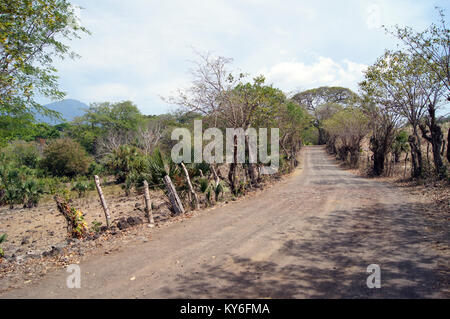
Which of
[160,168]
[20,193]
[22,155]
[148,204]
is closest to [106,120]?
[22,155]

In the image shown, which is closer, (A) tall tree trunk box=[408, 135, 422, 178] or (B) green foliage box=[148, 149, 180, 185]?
(B) green foliage box=[148, 149, 180, 185]

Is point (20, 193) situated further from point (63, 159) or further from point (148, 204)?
point (148, 204)

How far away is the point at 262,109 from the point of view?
1427 cm

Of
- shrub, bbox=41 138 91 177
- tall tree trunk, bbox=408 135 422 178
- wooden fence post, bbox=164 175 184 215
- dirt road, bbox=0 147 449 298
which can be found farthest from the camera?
shrub, bbox=41 138 91 177

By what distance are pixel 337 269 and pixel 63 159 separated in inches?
1255

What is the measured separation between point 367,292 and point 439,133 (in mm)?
14133

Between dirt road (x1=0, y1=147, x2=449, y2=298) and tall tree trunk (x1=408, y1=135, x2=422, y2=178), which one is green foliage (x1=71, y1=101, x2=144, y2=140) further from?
dirt road (x1=0, y1=147, x2=449, y2=298)

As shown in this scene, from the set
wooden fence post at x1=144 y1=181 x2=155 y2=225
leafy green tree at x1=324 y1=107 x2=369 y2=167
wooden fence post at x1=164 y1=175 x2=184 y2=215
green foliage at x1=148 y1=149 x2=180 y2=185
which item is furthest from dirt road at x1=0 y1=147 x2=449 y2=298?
leafy green tree at x1=324 y1=107 x2=369 y2=167

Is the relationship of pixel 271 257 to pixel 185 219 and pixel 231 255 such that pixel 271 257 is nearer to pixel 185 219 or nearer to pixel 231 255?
pixel 231 255

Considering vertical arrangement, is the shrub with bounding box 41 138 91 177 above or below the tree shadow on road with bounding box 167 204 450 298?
above

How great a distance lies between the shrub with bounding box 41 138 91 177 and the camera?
30953mm

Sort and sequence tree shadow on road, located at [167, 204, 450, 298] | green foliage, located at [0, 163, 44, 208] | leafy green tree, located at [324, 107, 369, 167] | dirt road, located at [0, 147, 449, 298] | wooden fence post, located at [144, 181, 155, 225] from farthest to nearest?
1. leafy green tree, located at [324, 107, 369, 167]
2. green foliage, located at [0, 163, 44, 208]
3. wooden fence post, located at [144, 181, 155, 225]
4. dirt road, located at [0, 147, 449, 298]
5. tree shadow on road, located at [167, 204, 450, 298]

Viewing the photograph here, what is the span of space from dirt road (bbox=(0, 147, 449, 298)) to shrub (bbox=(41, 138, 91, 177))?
88.5 feet

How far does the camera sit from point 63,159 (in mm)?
30922
